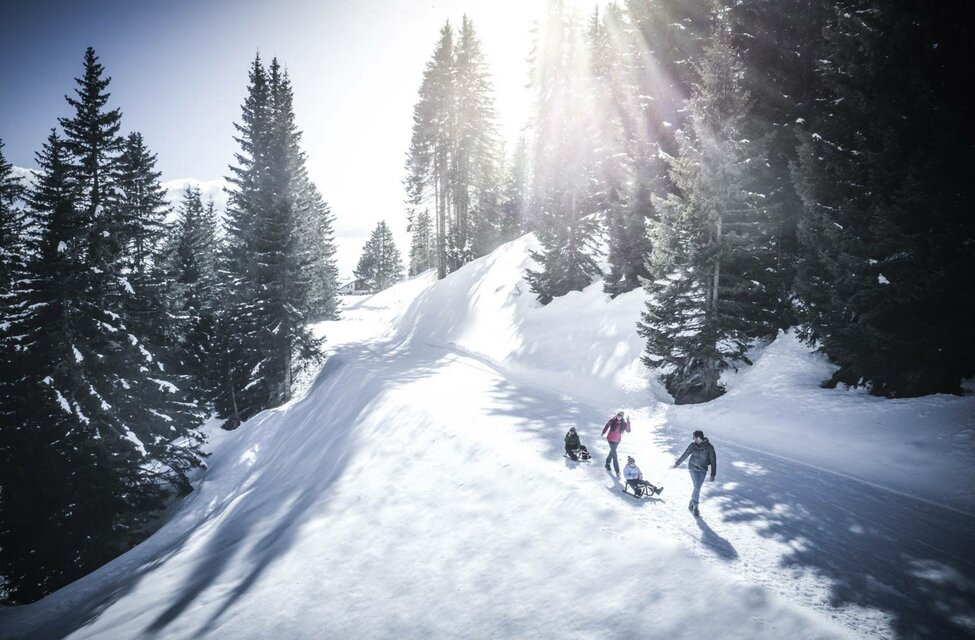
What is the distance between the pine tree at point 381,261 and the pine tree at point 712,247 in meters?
77.4

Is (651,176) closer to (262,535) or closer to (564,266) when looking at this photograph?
(564,266)

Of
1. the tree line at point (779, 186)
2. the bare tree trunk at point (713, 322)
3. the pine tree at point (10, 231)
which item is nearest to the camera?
the tree line at point (779, 186)

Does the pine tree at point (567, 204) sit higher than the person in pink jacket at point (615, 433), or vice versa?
the pine tree at point (567, 204)

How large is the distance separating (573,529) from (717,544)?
253cm

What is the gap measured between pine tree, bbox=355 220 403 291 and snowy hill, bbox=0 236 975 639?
72.0 metres

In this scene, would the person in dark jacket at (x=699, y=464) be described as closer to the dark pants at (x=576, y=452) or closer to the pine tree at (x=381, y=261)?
the dark pants at (x=576, y=452)

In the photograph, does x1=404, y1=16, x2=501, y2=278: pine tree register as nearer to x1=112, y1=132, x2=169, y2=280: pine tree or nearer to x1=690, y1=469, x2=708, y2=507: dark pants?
x1=112, y1=132, x2=169, y2=280: pine tree

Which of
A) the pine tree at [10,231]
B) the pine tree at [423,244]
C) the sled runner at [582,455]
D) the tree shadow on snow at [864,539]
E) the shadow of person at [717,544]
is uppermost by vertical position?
the pine tree at [423,244]

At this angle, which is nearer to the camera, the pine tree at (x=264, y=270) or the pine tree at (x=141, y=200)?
the pine tree at (x=141, y=200)

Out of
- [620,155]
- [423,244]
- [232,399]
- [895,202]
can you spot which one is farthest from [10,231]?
[423,244]

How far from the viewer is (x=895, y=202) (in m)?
11.3

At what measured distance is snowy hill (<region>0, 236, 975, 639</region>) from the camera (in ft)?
21.5

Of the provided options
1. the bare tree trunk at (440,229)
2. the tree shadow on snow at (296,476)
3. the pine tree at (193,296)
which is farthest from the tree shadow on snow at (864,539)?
the bare tree trunk at (440,229)

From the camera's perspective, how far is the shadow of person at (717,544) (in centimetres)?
718
